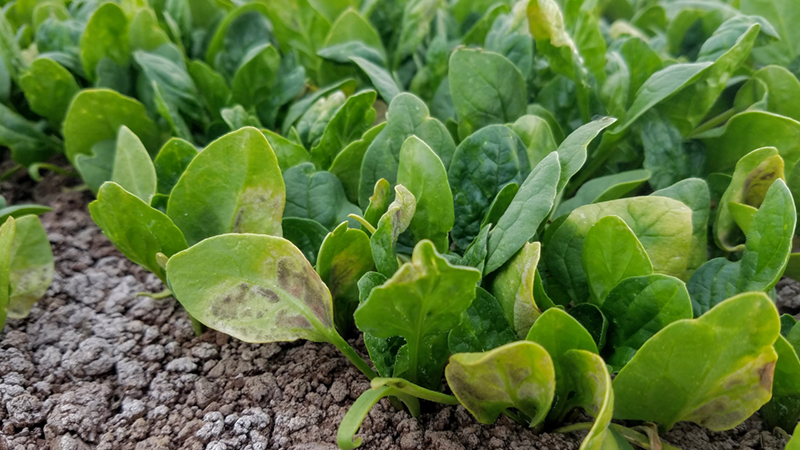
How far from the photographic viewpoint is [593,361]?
77cm

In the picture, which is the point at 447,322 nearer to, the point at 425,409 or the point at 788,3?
the point at 425,409

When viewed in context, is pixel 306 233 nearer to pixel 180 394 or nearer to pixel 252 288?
pixel 252 288

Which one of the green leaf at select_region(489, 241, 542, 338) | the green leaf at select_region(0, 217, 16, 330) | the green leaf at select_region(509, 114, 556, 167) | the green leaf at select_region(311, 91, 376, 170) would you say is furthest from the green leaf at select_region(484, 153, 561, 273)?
the green leaf at select_region(0, 217, 16, 330)

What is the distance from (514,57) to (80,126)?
1.01 metres

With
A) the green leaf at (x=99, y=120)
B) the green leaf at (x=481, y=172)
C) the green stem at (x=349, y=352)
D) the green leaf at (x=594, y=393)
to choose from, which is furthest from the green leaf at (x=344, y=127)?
the green leaf at (x=594, y=393)

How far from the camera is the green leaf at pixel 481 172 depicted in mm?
1028

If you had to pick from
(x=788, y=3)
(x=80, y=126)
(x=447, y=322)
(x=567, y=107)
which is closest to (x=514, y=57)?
(x=567, y=107)

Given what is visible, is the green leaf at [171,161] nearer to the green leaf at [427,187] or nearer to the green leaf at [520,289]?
the green leaf at [427,187]

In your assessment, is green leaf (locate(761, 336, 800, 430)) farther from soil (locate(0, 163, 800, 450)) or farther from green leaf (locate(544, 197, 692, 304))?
green leaf (locate(544, 197, 692, 304))

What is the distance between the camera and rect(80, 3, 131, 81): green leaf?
1.47m

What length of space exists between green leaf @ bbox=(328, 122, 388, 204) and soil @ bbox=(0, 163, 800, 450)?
1.04 feet

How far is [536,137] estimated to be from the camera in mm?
1132

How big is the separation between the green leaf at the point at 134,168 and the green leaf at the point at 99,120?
0.78 feet

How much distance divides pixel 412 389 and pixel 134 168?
0.69 meters
